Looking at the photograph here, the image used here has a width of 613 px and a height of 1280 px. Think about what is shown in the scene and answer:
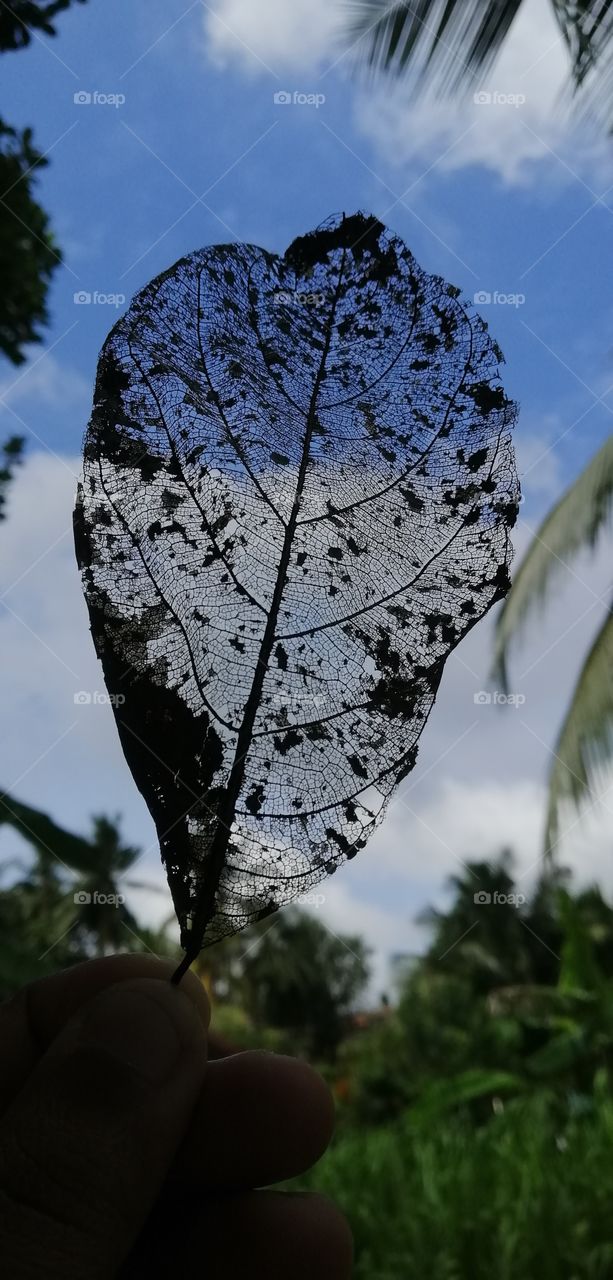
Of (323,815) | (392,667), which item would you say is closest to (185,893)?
(323,815)

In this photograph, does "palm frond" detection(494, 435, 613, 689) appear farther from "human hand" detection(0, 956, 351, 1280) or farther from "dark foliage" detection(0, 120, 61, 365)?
"human hand" detection(0, 956, 351, 1280)

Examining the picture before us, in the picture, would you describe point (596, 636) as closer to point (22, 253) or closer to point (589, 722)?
point (589, 722)

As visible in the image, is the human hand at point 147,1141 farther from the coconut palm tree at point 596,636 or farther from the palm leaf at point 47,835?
the coconut palm tree at point 596,636

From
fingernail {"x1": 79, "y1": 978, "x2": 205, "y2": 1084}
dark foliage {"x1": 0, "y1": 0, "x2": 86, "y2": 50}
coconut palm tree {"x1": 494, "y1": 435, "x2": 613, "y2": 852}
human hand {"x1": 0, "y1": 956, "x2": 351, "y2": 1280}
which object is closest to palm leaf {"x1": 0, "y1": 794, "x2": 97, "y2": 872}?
human hand {"x1": 0, "y1": 956, "x2": 351, "y2": 1280}

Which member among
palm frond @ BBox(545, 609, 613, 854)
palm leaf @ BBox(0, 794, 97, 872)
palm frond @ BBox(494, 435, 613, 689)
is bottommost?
palm leaf @ BBox(0, 794, 97, 872)

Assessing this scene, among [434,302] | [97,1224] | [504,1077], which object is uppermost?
[504,1077]

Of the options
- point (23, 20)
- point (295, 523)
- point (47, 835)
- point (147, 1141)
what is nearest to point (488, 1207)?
point (47, 835)

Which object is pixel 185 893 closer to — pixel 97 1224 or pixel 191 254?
pixel 97 1224
